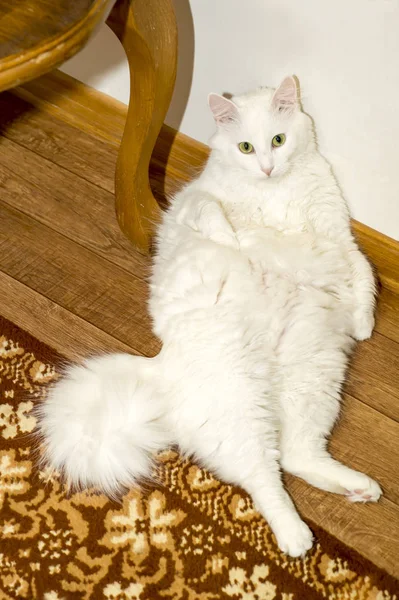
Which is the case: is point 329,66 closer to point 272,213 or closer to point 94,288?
point 272,213

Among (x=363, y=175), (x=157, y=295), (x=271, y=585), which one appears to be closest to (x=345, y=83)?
(x=363, y=175)

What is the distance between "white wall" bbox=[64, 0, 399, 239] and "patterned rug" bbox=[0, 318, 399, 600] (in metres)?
0.78

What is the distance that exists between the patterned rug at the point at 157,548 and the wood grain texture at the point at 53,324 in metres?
0.26

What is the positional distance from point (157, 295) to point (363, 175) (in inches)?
22.5

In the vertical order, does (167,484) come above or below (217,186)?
below

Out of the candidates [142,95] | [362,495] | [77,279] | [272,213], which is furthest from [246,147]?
[362,495]

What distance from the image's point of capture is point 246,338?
54.2 inches

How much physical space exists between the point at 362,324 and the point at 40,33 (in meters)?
0.95

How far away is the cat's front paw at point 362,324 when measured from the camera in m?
1.55

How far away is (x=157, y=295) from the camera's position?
1.48 meters

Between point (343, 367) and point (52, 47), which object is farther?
point (343, 367)

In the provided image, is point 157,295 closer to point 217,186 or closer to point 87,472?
point 217,186

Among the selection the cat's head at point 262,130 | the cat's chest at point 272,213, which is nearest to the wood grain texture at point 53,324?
the cat's chest at point 272,213

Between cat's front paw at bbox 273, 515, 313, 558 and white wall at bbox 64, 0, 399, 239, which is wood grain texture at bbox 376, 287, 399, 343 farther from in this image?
cat's front paw at bbox 273, 515, 313, 558
